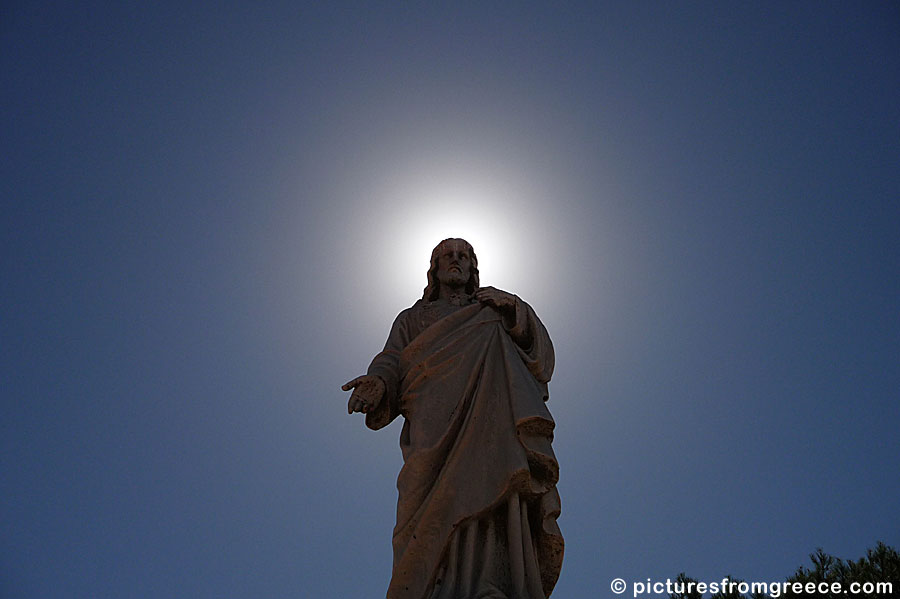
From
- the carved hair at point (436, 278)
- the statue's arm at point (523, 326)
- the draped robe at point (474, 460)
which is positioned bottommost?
the draped robe at point (474, 460)

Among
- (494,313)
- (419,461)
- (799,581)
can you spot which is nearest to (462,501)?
(419,461)

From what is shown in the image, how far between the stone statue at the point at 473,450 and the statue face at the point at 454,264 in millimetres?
517

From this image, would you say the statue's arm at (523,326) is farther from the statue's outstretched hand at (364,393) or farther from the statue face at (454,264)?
the statue's outstretched hand at (364,393)

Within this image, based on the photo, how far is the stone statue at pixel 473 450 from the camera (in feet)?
15.5

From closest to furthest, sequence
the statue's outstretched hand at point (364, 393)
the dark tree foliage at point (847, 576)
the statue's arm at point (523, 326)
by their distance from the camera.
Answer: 1. the statue's outstretched hand at point (364, 393)
2. the statue's arm at point (523, 326)
3. the dark tree foliage at point (847, 576)

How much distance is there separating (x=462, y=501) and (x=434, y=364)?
1173 mm

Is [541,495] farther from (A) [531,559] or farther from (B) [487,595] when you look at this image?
(B) [487,595]

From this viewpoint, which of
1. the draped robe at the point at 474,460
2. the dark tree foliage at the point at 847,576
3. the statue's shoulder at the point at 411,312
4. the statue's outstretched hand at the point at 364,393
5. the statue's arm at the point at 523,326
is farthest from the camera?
the dark tree foliage at the point at 847,576

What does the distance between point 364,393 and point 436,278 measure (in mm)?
1565

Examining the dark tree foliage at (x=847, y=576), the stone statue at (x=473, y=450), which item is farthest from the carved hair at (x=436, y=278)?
the dark tree foliage at (x=847, y=576)

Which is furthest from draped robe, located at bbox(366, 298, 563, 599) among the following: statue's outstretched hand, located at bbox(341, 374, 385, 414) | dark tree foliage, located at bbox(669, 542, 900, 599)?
dark tree foliage, located at bbox(669, 542, 900, 599)

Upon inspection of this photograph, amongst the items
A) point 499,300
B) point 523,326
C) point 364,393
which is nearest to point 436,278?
point 499,300

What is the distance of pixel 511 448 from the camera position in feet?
16.5

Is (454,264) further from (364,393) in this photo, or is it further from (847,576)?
(847,576)
